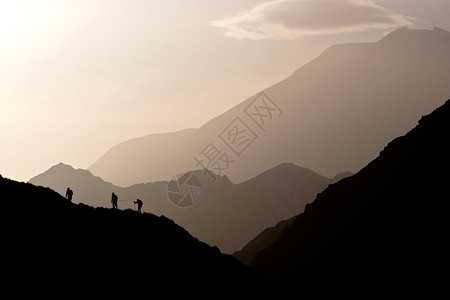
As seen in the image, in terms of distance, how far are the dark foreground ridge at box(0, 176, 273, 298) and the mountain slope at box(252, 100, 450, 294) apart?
40.7 meters

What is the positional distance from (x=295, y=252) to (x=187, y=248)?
74.0 metres

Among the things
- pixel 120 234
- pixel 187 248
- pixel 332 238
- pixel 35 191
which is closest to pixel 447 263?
pixel 332 238

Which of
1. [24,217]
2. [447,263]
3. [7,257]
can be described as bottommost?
[447,263]

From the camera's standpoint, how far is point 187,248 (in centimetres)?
5534

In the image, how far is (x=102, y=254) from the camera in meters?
44.3

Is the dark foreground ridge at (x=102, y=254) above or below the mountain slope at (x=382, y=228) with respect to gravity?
above

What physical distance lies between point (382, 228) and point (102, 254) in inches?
2799

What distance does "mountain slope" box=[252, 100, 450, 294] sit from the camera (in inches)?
3625

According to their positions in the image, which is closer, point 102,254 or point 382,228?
point 102,254

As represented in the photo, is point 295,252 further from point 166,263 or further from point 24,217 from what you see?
point 24,217

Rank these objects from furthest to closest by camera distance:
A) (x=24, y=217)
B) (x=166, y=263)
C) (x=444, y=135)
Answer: (x=444, y=135) < (x=166, y=263) < (x=24, y=217)

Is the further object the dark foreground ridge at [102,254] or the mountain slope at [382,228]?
the mountain slope at [382,228]

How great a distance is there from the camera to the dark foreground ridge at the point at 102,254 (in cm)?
3809

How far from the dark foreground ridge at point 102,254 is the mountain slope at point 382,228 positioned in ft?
133
